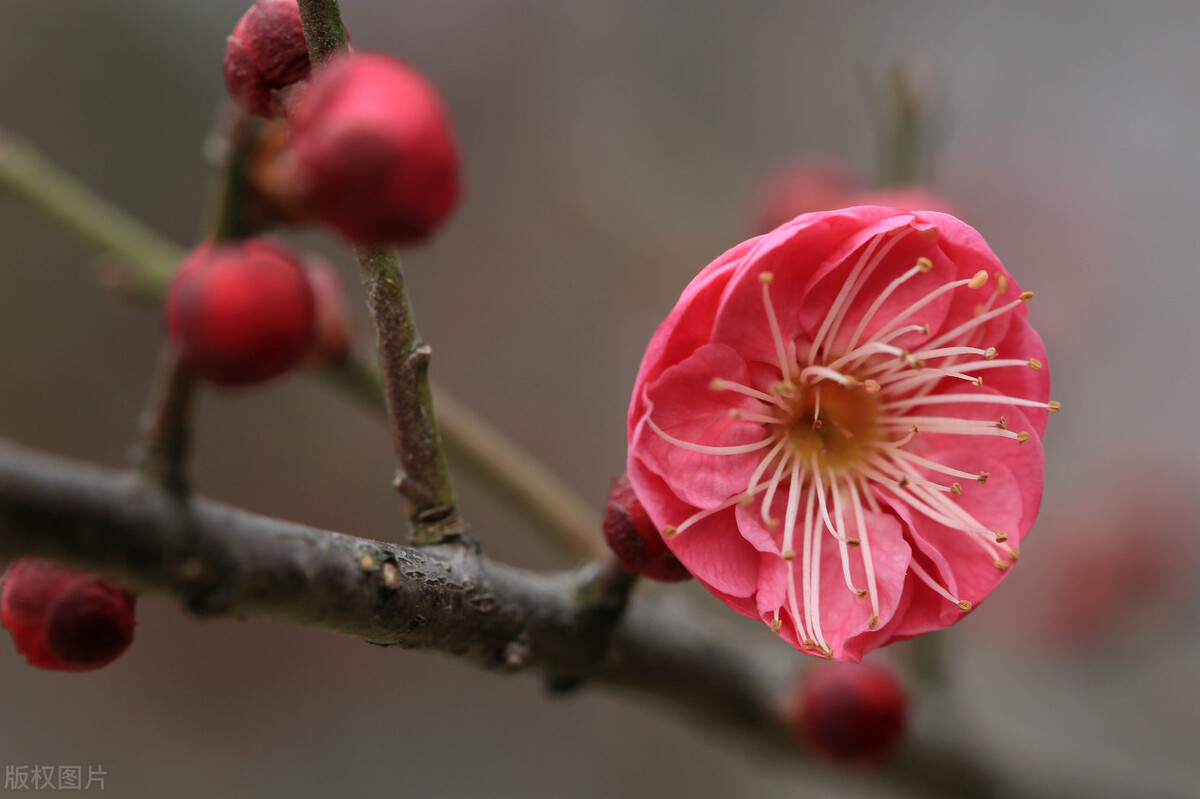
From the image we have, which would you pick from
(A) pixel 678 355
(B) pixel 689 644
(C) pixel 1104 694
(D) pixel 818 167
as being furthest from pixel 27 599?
(C) pixel 1104 694

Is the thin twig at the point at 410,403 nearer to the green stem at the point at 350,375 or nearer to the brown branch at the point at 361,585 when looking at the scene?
the brown branch at the point at 361,585

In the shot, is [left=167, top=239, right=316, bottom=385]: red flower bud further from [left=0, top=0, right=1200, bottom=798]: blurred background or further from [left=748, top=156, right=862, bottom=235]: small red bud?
[left=0, top=0, right=1200, bottom=798]: blurred background

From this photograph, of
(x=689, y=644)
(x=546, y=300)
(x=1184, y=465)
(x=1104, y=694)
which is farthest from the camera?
(x=546, y=300)

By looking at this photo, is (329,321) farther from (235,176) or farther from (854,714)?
(854,714)

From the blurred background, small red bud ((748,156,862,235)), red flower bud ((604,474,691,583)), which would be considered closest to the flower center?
red flower bud ((604,474,691,583))

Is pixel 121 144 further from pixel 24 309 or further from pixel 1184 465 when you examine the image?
pixel 1184 465

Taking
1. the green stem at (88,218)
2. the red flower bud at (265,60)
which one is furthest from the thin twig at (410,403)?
the green stem at (88,218)

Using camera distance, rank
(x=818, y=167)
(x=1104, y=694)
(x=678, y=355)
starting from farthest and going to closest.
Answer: (x=1104, y=694) < (x=818, y=167) < (x=678, y=355)

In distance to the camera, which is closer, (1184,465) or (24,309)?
(1184,465)
